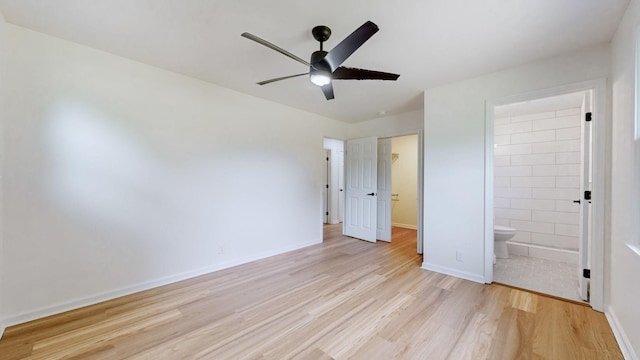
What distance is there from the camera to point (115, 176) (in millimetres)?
2449

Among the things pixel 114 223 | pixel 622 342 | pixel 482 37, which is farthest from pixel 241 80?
pixel 622 342

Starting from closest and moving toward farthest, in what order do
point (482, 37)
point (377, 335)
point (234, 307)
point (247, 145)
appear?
point (377, 335), point (482, 37), point (234, 307), point (247, 145)

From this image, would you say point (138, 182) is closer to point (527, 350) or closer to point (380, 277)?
point (380, 277)

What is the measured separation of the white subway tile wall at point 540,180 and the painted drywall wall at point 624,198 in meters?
2.03

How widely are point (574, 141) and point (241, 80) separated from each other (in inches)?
201

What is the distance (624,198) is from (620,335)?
1.02m

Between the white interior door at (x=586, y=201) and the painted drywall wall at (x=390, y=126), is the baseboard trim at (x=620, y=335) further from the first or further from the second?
the painted drywall wall at (x=390, y=126)

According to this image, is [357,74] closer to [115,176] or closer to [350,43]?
[350,43]

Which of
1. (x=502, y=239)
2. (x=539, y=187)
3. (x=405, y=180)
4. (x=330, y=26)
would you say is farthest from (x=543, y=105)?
(x=330, y=26)

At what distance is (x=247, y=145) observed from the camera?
3.55 m

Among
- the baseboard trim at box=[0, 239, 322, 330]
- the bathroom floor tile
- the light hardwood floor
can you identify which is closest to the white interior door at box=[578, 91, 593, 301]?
the bathroom floor tile

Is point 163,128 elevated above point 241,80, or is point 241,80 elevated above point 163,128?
point 241,80

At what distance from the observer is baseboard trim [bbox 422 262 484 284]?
287 centimetres

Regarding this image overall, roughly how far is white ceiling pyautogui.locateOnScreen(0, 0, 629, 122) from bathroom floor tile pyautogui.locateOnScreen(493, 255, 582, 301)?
→ 8.14ft
